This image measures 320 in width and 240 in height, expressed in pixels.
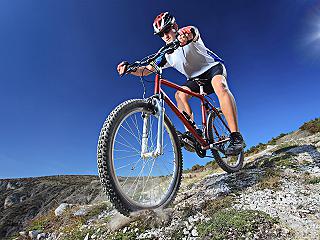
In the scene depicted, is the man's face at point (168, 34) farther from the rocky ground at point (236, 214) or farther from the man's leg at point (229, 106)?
the rocky ground at point (236, 214)

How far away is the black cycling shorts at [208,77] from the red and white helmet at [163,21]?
1.56m

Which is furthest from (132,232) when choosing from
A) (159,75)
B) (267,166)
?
(267,166)

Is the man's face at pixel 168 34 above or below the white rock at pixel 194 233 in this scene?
above

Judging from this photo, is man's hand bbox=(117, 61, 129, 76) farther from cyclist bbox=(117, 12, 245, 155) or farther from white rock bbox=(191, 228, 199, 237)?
white rock bbox=(191, 228, 199, 237)

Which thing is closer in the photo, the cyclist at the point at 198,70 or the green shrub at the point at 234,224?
the green shrub at the point at 234,224

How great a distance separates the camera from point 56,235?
5.94 m

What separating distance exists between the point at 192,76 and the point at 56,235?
4.85 m

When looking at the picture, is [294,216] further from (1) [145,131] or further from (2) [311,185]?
(1) [145,131]

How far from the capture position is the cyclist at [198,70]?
207 inches

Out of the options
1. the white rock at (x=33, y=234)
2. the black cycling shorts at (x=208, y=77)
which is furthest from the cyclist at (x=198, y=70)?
the white rock at (x=33, y=234)

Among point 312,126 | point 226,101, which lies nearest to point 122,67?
point 226,101

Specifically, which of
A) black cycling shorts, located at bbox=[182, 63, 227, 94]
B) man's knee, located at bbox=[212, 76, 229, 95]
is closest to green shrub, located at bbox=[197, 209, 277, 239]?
man's knee, located at bbox=[212, 76, 229, 95]

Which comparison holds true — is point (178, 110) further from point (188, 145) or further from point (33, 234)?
point (33, 234)

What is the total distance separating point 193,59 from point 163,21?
1311 mm
